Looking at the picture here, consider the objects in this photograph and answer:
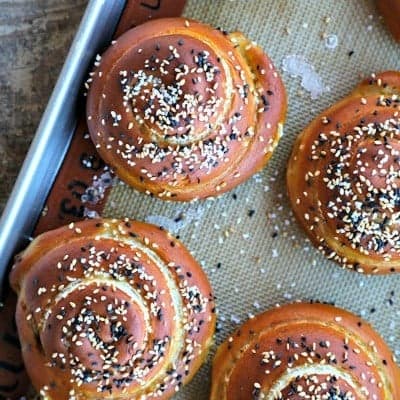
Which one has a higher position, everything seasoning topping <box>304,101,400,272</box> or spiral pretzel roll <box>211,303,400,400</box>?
everything seasoning topping <box>304,101,400,272</box>

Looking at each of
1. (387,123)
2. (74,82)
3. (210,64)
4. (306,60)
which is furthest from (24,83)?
(387,123)

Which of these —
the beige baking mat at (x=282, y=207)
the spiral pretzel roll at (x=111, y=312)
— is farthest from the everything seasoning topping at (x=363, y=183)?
the spiral pretzel roll at (x=111, y=312)

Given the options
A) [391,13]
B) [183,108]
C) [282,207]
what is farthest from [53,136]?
[391,13]

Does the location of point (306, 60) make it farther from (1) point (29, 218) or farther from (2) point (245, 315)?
(1) point (29, 218)

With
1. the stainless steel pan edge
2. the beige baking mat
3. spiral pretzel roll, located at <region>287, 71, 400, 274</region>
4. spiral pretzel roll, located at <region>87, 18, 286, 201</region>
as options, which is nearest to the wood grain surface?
the stainless steel pan edge

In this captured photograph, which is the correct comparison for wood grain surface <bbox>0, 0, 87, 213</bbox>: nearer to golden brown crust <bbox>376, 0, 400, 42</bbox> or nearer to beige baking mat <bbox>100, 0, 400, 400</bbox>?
beige baking mat <bbox>100, 0, 400, 400</bbox>

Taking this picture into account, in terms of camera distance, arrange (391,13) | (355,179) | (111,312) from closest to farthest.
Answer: (111,312) → (355,179) → (391,13)

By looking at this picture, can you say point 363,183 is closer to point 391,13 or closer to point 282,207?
point 282,207
